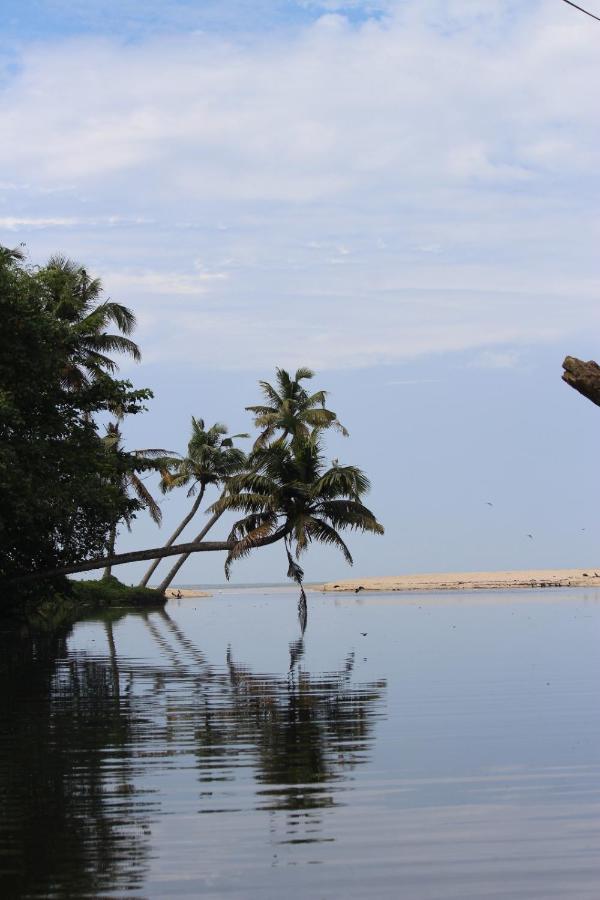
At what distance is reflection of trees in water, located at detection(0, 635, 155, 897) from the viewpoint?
26.5ft

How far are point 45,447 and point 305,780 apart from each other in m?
20.8

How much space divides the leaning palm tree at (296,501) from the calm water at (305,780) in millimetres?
17708

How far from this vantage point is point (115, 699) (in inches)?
781

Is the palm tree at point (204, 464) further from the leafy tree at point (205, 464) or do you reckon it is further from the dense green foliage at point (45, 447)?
the dense green foliage at point (45, 447)

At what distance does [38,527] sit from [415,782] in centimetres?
2354

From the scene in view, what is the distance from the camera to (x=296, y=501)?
45062mm

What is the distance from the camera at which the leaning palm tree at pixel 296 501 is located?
4416 centimetres

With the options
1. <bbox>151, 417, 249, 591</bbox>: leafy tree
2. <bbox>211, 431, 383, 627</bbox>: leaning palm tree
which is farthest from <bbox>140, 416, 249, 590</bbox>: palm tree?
<bbox>211, 431, 383, 627</bbox>: leaning palm tree

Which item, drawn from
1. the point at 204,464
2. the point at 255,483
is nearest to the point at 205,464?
the point at 204,464

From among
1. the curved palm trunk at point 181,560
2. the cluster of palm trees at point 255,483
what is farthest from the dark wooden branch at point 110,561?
the curved palm trunk at point 181,560

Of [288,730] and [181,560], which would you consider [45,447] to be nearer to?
[288,730]

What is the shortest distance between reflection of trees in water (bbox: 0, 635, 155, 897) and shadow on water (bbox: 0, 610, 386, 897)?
0.02m

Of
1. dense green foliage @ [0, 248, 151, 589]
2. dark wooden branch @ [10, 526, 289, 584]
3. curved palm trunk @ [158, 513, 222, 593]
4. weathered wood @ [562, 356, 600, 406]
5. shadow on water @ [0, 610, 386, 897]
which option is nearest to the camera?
weathered wood @ [562, 356, 600, 406]

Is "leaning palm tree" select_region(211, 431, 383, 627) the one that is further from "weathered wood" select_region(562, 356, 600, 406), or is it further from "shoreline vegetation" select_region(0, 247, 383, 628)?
"weathered wood" select_region(562, 356, 600, 406)
